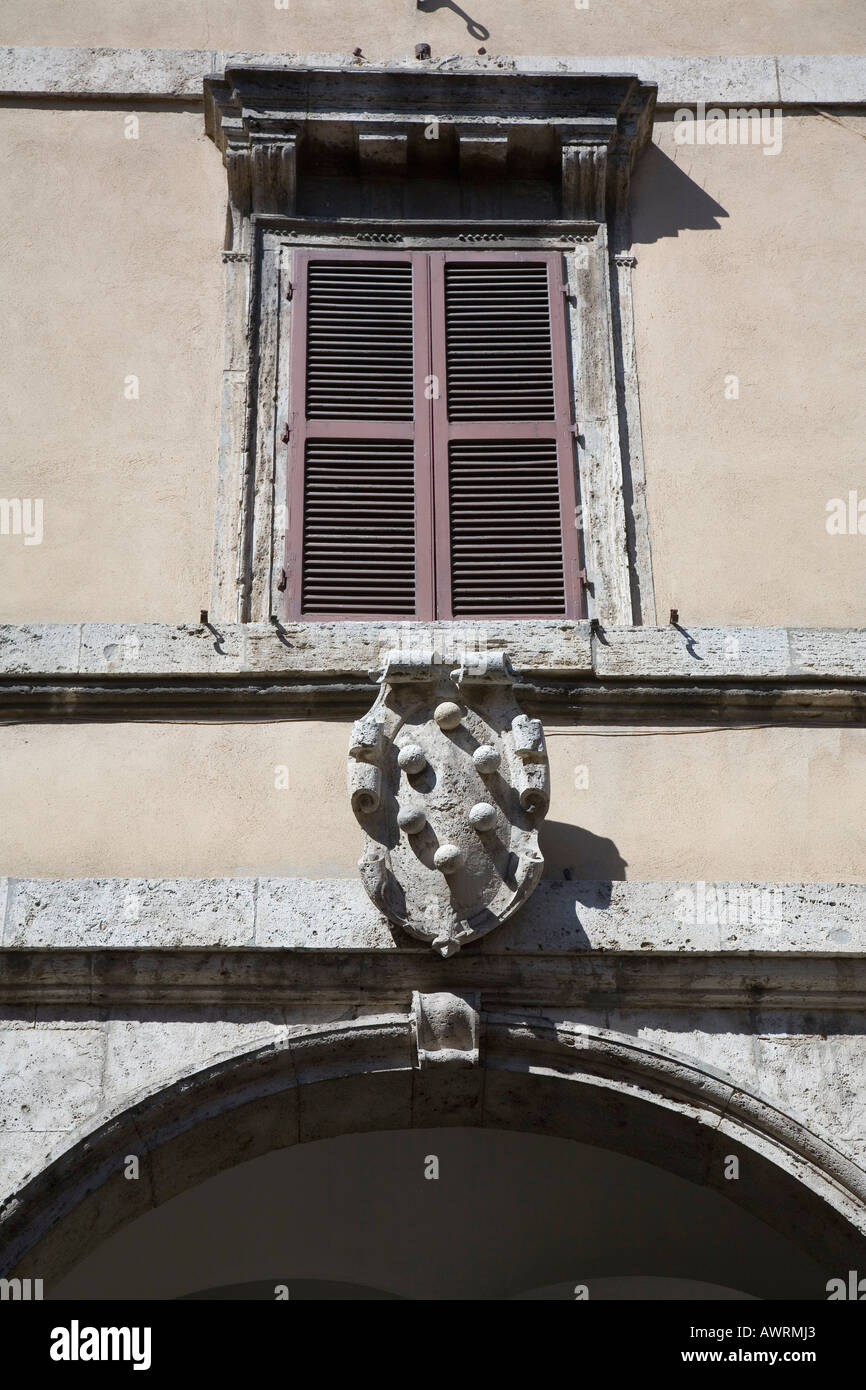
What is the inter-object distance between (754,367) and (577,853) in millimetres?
2174

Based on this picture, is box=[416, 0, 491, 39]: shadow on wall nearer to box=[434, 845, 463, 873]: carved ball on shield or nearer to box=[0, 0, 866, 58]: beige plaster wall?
box=[0, 0, 866, 58]: beige plaster wall

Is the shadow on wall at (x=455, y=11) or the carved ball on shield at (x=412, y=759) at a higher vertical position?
the shadow on wall at (x=455, y=11)

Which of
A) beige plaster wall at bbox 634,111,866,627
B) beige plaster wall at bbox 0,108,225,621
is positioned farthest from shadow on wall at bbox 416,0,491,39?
beige plaster wall at bbox 0,108,225,621

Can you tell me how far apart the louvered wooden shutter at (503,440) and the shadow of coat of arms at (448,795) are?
843mm

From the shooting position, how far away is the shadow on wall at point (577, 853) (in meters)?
6.16

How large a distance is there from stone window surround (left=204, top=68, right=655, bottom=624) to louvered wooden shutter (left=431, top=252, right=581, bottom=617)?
9 cm

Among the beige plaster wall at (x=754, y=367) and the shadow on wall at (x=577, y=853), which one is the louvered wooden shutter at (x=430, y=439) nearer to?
the beige plaster wall at (x=754, y=367)

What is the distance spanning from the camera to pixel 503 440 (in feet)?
23.8

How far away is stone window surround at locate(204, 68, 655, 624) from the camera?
24.1ft

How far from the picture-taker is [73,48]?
26.2 ft

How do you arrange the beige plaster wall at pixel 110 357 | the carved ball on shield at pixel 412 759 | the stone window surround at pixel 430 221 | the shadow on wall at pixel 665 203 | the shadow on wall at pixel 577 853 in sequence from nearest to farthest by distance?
the carved ball on shield at pixel 412 759 → the shadow on wall at pixel 577 853 → the beige plaster wall at pixel 110 357 → the stone window surround at pixel 430 221 → the shadow on wall at pixel 665 203

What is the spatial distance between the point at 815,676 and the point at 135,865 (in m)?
2.26

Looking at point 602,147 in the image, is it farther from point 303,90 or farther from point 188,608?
point 188,608

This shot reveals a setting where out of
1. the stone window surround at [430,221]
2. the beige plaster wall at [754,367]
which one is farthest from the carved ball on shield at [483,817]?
the stone window surround at [430,221]
